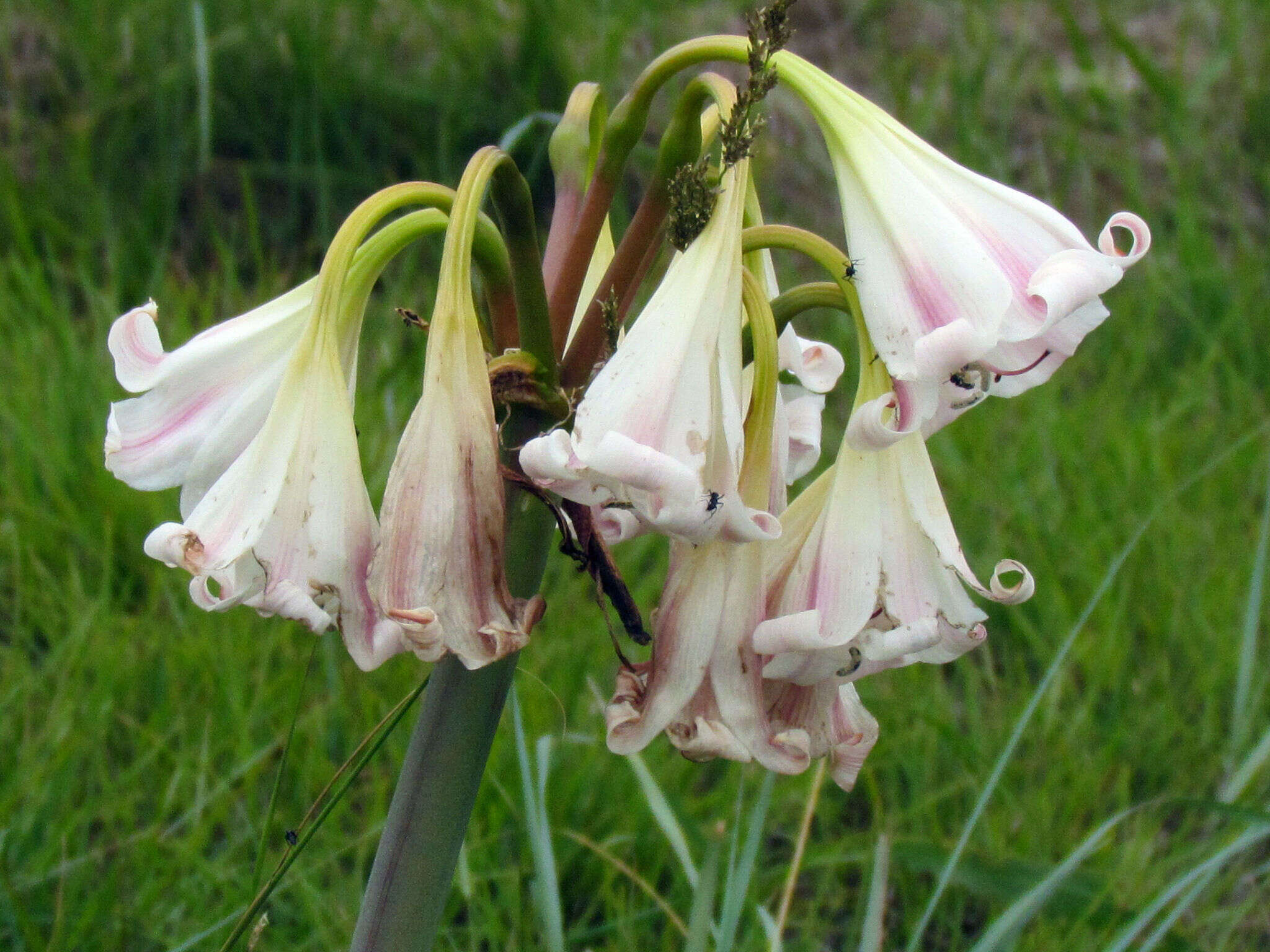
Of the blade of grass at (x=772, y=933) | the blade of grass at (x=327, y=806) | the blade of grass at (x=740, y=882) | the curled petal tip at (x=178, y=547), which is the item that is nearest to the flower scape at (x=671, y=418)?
the curled petal tip at (x=178, y=547)

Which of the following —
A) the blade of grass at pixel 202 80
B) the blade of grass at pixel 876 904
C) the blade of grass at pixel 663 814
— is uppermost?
the blade of grass at pixel 202 80

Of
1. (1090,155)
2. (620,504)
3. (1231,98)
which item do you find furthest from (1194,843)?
(1231,98)

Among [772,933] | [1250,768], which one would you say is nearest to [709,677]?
[772,933]

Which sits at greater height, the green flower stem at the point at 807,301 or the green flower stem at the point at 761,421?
the green flower stem at the point at 807,301

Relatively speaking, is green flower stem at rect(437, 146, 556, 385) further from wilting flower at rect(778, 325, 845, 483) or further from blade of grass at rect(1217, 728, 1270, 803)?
blade of grass at rect(1217, 728, 1270, 803)

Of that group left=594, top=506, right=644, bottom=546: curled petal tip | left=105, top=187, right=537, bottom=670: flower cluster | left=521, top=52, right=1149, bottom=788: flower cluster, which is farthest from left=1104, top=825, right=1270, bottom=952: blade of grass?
left=105, top=187, right=537, bottom=670: flower cluster

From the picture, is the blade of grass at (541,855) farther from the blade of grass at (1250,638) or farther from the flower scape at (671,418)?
the blade of grass at (1250,638)

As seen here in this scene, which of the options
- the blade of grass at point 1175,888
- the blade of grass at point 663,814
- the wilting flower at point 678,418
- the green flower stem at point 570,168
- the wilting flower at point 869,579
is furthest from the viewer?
the blade of grass at point 663,814
